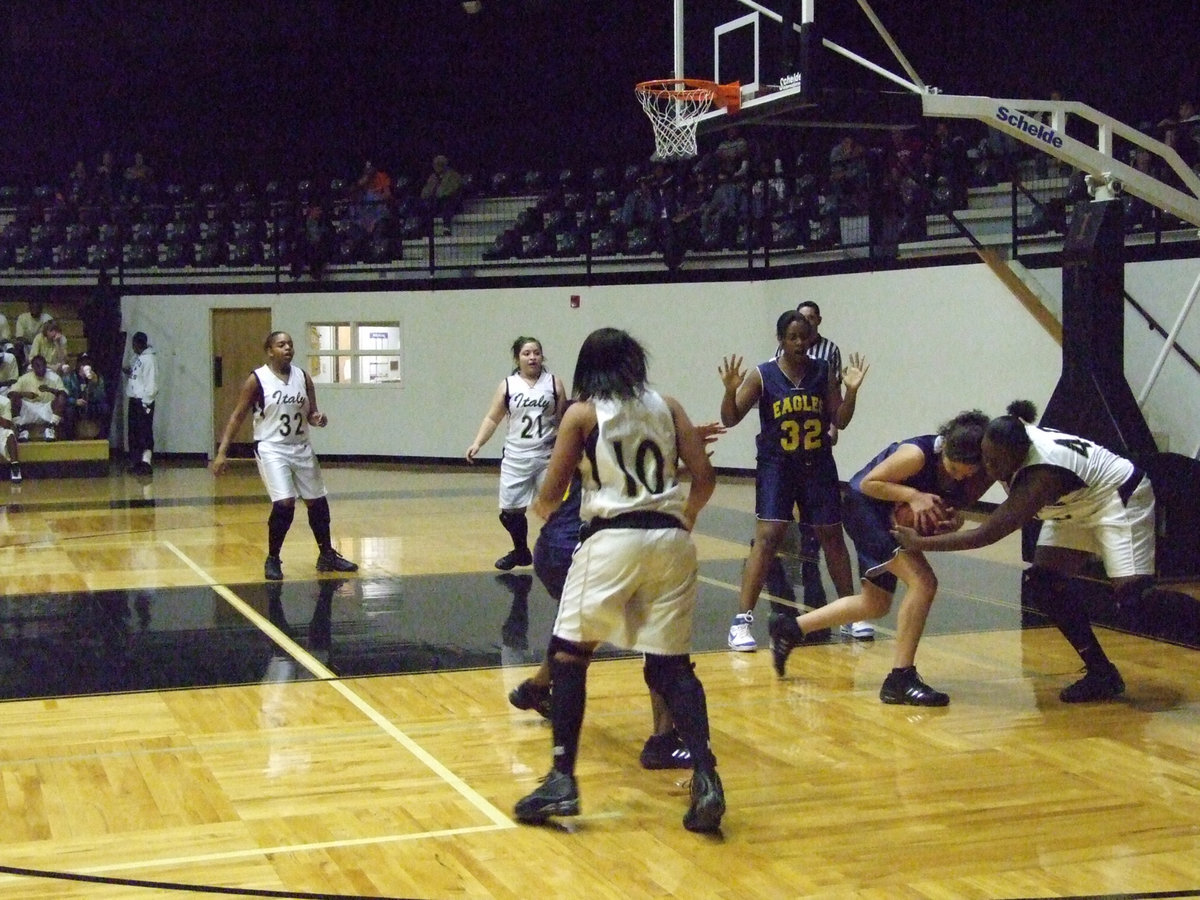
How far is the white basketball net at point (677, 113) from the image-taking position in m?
10.7

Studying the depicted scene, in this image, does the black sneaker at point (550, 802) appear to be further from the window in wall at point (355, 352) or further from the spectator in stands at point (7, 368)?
the window in wall at point (355, 352)

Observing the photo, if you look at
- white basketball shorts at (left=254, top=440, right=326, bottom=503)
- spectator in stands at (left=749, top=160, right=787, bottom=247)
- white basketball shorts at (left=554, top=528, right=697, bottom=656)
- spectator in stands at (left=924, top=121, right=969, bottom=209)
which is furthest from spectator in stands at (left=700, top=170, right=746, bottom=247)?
white basketball shorts at (left=554, top=528, right=697, bottom=656)

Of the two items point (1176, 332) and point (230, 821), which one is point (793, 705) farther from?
point (1176, 332)

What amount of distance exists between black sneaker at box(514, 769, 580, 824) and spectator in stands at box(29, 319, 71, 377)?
57.0 feet

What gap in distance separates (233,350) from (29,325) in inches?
114

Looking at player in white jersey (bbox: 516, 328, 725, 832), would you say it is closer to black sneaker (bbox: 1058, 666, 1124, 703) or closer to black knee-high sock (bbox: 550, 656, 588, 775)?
black knee-high sock (bbox: 550, 656, 588, 775)

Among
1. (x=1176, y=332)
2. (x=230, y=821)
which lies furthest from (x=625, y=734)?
(x=1176, y=332)

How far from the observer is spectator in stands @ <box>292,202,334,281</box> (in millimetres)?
21953

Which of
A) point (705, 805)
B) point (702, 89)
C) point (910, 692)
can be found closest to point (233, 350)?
point (702, 89)

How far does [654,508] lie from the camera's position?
198 inches

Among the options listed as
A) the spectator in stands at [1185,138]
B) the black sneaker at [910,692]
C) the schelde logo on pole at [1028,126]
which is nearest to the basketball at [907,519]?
the black sneaker at [910,692]

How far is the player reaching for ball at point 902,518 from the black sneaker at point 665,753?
136 centimetres

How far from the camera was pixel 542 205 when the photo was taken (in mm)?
21734

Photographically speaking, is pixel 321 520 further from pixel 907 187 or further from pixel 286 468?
pixel 907 187
